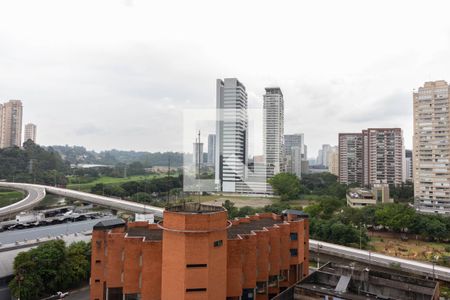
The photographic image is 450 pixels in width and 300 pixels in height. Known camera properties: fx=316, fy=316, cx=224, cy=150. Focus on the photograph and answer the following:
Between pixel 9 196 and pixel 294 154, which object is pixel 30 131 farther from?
pixel 294 154

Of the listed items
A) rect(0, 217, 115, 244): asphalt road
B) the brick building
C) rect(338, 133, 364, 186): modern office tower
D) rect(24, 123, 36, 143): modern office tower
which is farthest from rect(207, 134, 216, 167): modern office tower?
rect(24, 123, 36, 143): modern office tower

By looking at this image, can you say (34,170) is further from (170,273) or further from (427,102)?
(427,102)

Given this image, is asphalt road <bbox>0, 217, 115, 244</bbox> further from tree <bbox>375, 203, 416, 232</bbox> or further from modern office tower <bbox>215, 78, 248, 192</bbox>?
modern office tower <bbox>215, 78, 248, 192</bbox>

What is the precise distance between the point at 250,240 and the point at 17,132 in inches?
2956

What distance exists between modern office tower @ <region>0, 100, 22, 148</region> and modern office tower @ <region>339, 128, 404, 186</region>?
70.8 m

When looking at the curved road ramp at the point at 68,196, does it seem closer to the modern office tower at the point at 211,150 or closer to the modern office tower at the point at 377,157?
the modern office tower at the point at 211,150

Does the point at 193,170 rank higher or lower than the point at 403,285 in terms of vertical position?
higher

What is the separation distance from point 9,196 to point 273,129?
4315 centimetres

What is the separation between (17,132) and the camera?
70.2 metres

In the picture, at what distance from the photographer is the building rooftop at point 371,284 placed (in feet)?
40.3

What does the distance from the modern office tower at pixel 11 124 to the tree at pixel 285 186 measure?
55.3 metres

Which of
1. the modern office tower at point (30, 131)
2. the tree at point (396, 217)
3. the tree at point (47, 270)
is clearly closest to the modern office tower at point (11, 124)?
the modern office tower at point (30, 131)

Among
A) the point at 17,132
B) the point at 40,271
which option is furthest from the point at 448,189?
the point at 17,132

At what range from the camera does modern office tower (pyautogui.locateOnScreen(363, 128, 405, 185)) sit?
2090 inches
